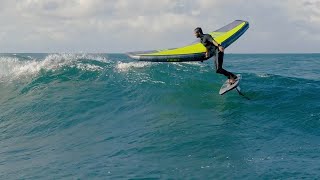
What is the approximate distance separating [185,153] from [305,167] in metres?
2.62

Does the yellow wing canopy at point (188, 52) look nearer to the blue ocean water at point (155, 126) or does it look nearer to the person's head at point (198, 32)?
the person's head at point (198, 32)

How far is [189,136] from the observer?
33.7ft

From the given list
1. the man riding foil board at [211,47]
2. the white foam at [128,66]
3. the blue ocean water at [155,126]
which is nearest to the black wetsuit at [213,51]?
the man riding foil board at [211,47]

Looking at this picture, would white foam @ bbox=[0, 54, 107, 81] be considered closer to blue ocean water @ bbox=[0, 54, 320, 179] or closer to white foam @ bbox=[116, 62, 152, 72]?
blue ocean water @ bbox=[0, 54, 320, 179]

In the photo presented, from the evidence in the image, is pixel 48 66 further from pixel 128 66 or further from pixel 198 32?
pixel 198 32

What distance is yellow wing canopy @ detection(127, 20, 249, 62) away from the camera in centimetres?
1361

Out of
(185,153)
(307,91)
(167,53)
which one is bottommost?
(185,153)

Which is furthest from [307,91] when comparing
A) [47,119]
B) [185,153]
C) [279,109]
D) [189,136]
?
[47,119]

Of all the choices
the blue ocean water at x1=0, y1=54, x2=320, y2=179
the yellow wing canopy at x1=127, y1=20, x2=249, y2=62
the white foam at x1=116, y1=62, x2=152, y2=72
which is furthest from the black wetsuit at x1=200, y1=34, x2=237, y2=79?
the white foam at x1=116, y1=62, x2=152, y2=72

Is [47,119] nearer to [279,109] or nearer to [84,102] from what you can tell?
[84,102]

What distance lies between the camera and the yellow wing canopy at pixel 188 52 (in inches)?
536

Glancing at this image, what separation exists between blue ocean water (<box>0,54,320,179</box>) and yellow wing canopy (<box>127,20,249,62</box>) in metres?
1.57

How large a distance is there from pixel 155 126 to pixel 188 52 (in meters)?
3.48

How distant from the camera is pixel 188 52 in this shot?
1384 centimetres
